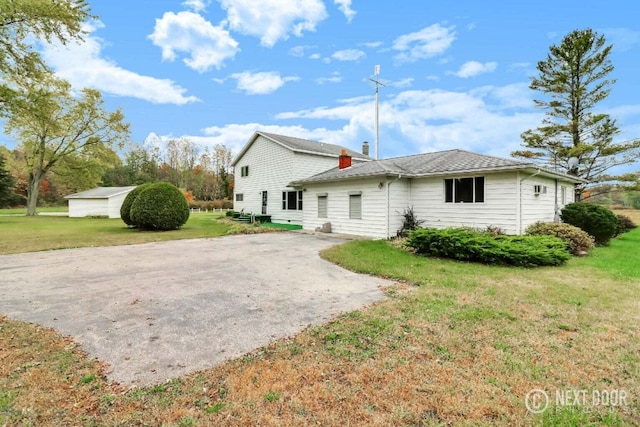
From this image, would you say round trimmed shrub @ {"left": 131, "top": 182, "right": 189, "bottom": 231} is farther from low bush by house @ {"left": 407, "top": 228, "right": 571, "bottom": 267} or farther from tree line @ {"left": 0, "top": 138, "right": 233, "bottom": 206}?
tree line @ {"left": 0, "top": 138, "right": 233, "bottom": 206}

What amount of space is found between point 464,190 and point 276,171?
13.0m

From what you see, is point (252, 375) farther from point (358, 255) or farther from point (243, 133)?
point (243, 133)

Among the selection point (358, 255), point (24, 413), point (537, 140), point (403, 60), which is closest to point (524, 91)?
point (537, 140)

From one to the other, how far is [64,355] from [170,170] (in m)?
53.1

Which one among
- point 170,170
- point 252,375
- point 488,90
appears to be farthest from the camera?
point 170,170

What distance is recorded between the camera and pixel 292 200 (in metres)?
20.7

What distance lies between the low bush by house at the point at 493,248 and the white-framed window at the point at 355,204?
4.92 m

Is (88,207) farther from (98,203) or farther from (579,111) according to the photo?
(579,111)

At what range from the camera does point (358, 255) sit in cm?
959

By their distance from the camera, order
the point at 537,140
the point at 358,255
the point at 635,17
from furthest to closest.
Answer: the point at 537,140 < the point at 635,17 < the point at 358,255

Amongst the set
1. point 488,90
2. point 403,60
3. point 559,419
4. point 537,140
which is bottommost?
point 559,419

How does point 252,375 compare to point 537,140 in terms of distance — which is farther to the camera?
point 537,140

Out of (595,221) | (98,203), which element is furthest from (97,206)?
(595,221)

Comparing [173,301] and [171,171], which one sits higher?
[171,171]
